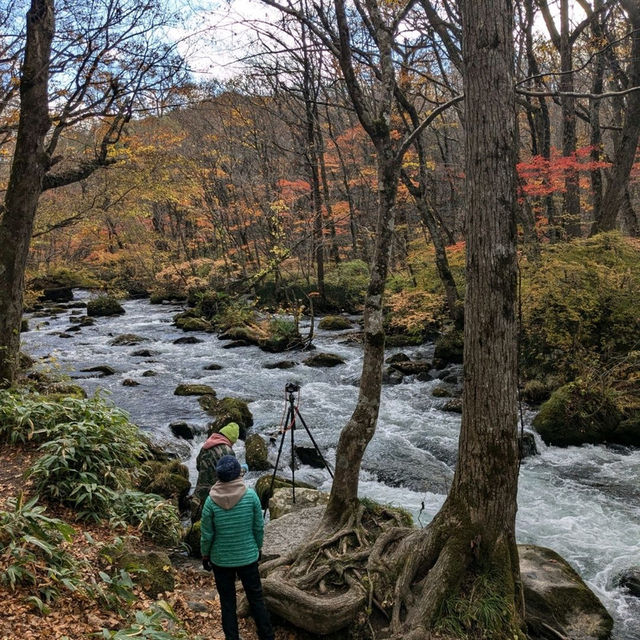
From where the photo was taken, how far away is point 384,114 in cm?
573

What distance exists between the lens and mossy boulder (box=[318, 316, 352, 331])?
21.1 meters

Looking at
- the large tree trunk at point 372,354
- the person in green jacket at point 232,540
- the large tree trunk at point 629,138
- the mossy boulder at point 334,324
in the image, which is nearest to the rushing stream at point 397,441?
the mossy boulder at point 334,324

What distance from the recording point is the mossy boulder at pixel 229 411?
435 inches

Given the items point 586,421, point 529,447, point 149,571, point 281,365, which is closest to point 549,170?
point 586,421

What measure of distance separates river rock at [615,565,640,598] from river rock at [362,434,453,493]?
296cm

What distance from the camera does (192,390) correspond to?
44.5ft

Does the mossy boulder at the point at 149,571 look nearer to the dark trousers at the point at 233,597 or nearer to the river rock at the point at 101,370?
the dark trousers at the point at 233,597

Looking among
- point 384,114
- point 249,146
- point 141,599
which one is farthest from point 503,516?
point 249,146

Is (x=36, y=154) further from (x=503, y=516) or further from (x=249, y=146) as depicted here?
(x=249, y=146)

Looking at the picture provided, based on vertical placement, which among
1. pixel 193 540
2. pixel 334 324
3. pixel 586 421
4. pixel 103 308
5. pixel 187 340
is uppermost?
pixel 103 308

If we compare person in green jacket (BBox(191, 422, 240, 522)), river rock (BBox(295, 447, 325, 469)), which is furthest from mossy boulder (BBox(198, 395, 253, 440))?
person in green jacket (BBox(191, 422, 240, 522))

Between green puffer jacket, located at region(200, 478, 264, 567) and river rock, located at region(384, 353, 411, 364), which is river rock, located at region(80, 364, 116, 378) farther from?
green puffer jacket, located at region(200, 478, 264, 567)

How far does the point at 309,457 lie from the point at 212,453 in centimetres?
368

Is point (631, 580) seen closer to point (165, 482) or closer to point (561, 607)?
point (561, 607)
